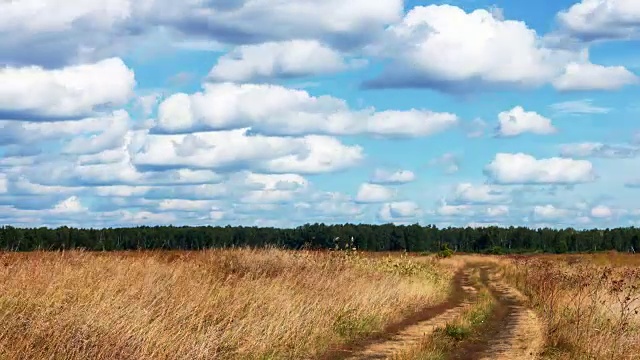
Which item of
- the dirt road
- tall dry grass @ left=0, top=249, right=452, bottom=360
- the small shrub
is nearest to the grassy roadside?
the small shrub

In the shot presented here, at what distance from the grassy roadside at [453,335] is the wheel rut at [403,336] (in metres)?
0.34

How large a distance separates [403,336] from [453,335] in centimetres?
131

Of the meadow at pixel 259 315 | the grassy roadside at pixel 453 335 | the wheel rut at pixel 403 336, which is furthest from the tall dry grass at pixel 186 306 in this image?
the grassy roadside at pixel 453 335

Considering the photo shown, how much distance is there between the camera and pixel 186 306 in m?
14.8

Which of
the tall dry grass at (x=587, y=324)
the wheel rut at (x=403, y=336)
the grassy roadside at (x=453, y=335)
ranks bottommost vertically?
the wheel rut at (x=403, y=336)

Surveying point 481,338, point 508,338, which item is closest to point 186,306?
point 481,338

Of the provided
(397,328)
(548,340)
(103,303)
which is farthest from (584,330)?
(103,303)

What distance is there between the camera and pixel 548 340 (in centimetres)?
1692

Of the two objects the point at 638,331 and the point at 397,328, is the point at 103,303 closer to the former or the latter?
the point at 397,328

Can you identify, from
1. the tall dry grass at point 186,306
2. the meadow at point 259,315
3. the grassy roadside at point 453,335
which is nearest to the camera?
the tall dry grass at point 186,306

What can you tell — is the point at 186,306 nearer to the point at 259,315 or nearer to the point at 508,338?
the point at 259,315

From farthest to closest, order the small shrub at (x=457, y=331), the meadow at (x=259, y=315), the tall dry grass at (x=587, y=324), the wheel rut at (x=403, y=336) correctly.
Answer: the small shrub at (x=457, y=331), the wheel rut at (x=403, y=336), the tall dry grass at (x=587, y=324), the meadow at (x=259, y=315)

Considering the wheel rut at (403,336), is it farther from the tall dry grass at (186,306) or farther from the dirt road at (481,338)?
the tall dry grass at (186,306)

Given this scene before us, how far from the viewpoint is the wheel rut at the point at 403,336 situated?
631 inches
